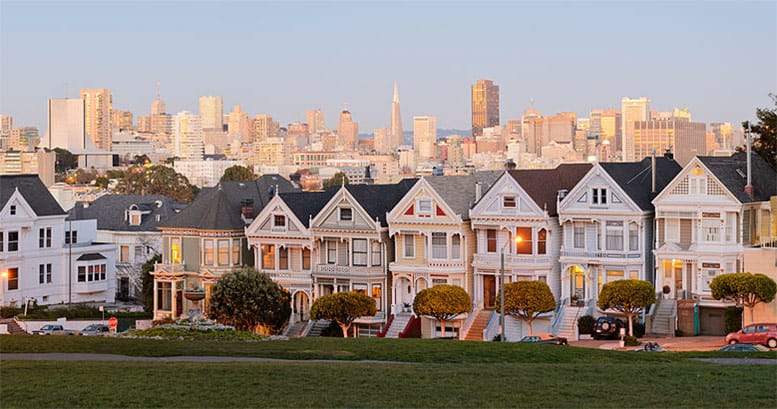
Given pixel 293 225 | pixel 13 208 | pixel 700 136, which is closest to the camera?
pixel 293 225

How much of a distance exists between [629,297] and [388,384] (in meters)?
27.5

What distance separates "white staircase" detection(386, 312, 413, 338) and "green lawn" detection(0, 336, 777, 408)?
2467 cm

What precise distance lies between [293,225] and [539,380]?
3710cm

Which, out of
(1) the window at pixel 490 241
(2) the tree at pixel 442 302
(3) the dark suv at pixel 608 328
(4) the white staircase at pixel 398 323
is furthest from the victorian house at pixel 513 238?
(3) the dark suv at pixel 608 328

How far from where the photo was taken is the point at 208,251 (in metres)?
69.9

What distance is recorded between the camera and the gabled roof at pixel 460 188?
209 feet

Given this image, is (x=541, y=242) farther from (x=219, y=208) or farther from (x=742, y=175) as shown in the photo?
(x=219, y=208)

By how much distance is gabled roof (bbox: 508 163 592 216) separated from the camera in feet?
204

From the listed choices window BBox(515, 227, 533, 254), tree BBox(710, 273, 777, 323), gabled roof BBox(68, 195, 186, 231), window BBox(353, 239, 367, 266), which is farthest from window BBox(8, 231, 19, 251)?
tree BBox(710, 273, 777, 323)

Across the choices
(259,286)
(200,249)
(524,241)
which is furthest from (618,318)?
(200,249)

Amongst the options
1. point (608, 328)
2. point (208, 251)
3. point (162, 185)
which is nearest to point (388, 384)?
point (608, 328)

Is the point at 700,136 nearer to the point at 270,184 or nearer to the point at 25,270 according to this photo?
the point at 270,184

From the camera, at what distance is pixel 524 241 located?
203 ft

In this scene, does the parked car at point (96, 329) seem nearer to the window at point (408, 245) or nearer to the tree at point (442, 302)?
the window at point (408, 245)
